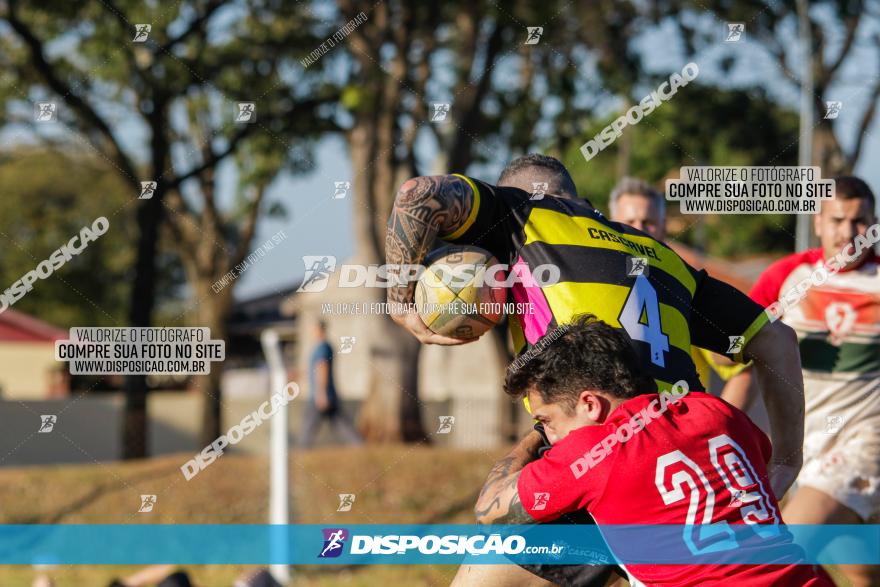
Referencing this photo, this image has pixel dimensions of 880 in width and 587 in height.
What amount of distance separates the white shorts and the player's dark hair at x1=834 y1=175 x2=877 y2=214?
1.03 meters

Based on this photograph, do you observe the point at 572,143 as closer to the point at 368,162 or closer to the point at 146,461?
the point at 368,162

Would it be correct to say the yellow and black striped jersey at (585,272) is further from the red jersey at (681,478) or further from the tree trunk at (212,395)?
the tree trunk at (212,395)

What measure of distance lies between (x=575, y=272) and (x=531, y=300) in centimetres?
18

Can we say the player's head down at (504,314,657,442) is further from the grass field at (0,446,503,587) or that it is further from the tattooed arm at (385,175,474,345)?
the grass field at (0,446,503,587)

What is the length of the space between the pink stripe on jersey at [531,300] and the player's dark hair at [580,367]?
30 centimetres

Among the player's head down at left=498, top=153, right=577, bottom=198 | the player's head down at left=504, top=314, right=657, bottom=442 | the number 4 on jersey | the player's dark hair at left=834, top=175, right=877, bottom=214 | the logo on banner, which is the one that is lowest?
the logo on banner

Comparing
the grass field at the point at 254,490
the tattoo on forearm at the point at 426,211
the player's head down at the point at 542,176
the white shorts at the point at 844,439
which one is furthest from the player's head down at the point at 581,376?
the grass field at the point at 254,490

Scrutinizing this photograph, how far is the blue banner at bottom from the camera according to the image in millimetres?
3117

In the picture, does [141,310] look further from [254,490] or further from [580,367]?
[580,367]

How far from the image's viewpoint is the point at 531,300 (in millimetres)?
3756

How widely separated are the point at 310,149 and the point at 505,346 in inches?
212

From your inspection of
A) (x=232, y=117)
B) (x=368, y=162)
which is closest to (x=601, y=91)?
(x=368, y=162)

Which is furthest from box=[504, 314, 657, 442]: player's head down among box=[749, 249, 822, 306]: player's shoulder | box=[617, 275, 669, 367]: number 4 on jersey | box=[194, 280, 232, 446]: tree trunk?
box=[194, 280, 232, 446]: tree trunk

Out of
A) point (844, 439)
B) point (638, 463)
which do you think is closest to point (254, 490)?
point (844, 439)
